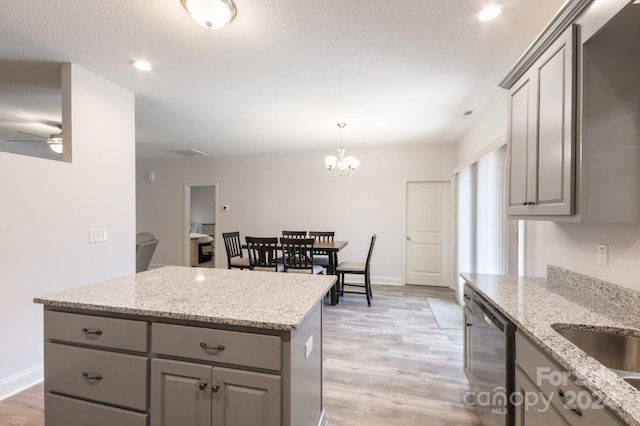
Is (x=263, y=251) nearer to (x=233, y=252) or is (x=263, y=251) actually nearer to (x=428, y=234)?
(x=233, y=252)

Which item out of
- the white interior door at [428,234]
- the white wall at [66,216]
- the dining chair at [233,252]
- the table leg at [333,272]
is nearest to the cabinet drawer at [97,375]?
the white wall at [66,216]

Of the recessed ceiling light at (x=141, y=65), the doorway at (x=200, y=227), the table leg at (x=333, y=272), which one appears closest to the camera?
the recessed ceiling light at (x=141, y=65)

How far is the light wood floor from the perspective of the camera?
186cm

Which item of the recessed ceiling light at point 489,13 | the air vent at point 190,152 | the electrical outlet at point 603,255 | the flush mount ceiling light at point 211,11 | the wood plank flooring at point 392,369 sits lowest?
the wood plank flooring at point 392,369

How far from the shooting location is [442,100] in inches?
118

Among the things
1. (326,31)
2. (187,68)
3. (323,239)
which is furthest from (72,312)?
(323,239)

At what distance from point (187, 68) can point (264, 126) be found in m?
1.61

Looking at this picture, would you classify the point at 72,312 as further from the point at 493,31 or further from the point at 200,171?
the point at 200,171

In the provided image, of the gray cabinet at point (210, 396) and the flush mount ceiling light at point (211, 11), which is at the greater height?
the flush mount ceiling light at point (211, 11)

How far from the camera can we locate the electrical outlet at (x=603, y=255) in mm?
1499

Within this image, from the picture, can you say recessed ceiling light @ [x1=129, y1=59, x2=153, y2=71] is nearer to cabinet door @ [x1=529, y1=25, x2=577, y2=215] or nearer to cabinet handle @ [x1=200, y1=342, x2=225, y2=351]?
cabinet handle @ [x1=200, y1=342, x2=225, y2=351]

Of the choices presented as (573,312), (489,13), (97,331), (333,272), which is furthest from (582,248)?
(333,272)

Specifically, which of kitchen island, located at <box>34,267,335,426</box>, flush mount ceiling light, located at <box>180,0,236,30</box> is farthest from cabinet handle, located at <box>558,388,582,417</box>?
flush mount ceiling light, located at <box>180,0,236,30</box>

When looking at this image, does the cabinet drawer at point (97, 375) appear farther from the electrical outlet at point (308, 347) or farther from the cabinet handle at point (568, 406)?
the cabinet handle at point (568, 406)
